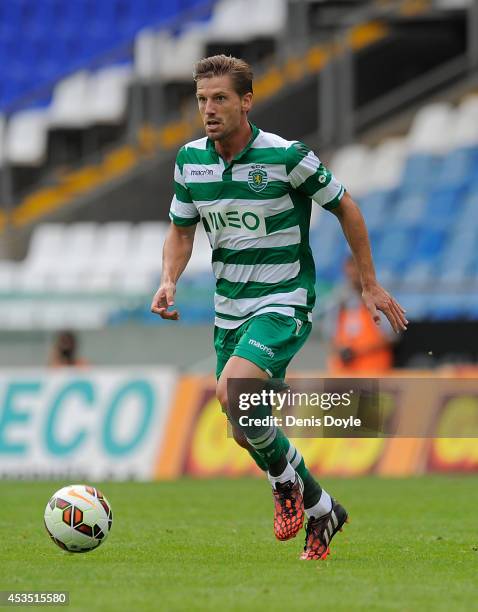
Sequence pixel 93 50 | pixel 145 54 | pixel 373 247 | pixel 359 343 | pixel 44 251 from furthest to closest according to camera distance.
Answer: pixel 93 50 → pixel 145 54 → pixel 44 251 → pixel 373 247 → pixel 359 343

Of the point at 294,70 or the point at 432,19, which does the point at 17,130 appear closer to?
the point at 294,70

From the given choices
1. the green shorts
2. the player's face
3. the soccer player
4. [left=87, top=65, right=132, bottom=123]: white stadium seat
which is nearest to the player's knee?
the soccer player

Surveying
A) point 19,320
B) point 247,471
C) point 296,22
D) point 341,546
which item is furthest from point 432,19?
point 341,546

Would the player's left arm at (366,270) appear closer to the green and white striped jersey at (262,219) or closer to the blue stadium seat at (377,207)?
the green and white striped jersey at (262,219)

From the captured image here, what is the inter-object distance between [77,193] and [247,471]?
10.3 metres

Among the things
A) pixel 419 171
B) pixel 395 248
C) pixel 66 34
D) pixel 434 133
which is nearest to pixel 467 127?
pixel 434 133

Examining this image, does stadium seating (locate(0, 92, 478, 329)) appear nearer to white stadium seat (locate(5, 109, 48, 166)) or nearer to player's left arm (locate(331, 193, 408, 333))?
white stadium seat (locate(5, 109, 48, 166))

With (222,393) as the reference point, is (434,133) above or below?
above

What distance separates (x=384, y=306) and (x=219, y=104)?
124 cm

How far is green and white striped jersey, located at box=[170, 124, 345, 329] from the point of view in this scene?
289 inches

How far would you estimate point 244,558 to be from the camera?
24.6ft

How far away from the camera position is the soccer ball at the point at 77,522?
739cm

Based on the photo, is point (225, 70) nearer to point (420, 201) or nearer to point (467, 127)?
point (420, 201)

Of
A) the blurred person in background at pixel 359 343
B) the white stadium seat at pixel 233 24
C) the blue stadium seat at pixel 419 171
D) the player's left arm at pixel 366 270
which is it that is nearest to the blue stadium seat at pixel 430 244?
the blue stadium seat at pixel 419 171
